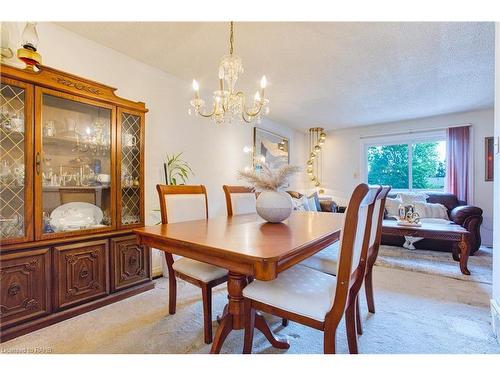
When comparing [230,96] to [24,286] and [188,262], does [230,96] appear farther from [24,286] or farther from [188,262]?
[24,286]

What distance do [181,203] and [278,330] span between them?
3.79 feet

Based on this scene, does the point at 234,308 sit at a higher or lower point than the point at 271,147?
lower

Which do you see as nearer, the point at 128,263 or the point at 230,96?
the point at 230,96

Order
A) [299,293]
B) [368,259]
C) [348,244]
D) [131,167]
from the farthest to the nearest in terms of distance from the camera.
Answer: [131,167] < [368,259] < [299,293] < [348,244]

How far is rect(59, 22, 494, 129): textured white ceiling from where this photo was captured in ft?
6.50

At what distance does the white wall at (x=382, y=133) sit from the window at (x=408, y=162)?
0.22m

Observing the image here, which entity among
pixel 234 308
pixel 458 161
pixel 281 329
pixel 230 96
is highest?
pixel 230 96

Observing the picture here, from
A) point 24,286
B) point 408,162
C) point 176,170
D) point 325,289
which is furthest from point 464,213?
point 24,286

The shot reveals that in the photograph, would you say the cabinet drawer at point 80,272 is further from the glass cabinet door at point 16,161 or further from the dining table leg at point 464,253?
the dining table leg at point 464,253

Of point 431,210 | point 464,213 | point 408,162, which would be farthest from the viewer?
point 408,162

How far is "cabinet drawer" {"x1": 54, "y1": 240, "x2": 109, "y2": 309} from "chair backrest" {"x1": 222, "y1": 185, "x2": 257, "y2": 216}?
1082 mm

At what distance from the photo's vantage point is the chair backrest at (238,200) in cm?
231

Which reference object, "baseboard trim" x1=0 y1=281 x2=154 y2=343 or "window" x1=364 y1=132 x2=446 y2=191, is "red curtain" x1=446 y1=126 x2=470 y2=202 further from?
"baseboard trim" x1=0 y1=281 x2=154 y2=343

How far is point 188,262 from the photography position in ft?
5.50
